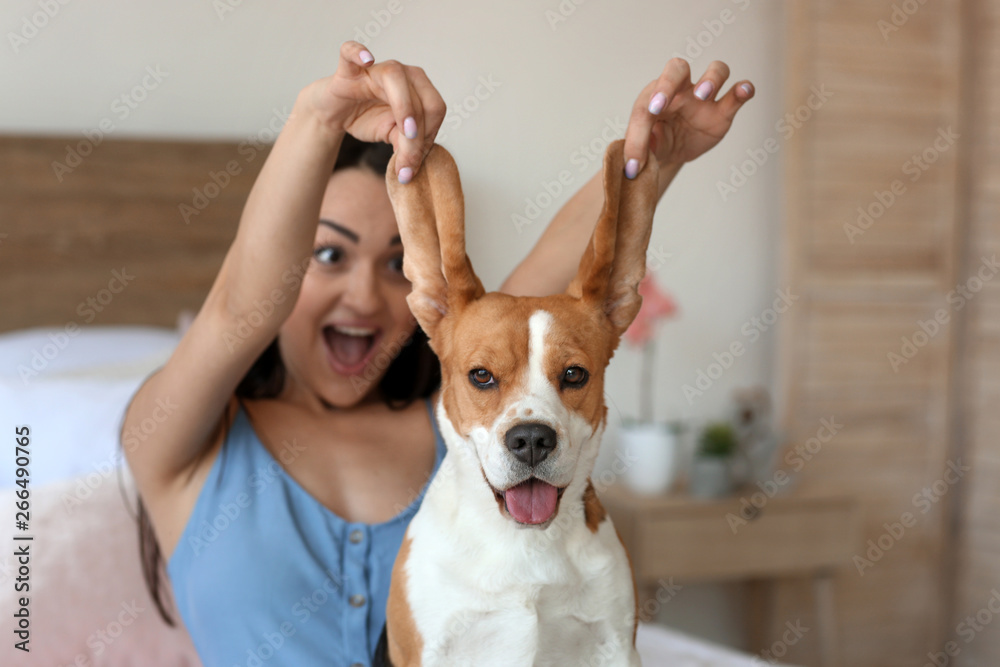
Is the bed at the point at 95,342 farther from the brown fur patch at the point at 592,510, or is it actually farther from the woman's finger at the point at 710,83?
the woman's finger at the point at 710,83

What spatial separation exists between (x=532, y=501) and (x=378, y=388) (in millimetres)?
721

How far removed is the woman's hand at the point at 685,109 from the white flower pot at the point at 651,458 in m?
1.92

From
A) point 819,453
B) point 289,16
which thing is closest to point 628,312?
point 289,16

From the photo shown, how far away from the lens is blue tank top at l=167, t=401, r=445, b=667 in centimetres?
109

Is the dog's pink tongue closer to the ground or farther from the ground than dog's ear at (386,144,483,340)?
closer to the ground

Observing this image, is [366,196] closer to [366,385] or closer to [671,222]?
[366,385]

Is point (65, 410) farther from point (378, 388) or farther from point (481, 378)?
point (481, 378)

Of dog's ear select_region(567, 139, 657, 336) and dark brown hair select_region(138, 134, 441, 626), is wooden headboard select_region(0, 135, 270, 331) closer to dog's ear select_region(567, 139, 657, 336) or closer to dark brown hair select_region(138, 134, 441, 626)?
dark brown hair select_region(138, 134, 441, 626)

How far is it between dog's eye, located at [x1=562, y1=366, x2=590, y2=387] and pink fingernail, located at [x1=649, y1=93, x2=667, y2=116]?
0.25 meters

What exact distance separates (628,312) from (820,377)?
2610 millimetres

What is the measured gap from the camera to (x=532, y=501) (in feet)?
2.37

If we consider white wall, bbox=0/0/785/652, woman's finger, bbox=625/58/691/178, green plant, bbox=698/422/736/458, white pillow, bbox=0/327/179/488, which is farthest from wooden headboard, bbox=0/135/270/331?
woman's finger, bbox=625/58/691/178

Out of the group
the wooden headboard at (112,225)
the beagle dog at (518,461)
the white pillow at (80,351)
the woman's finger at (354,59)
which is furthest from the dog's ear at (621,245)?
the wooden headboard at (112,225)

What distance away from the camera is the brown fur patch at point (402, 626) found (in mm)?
761
